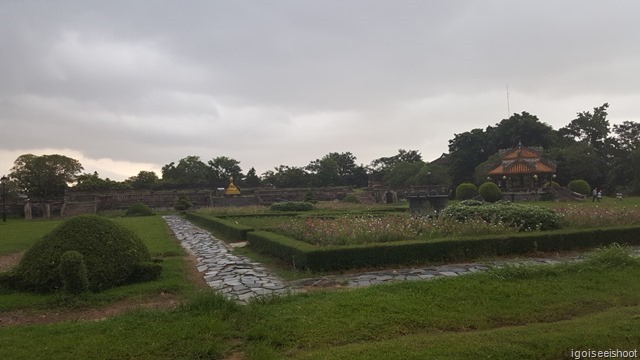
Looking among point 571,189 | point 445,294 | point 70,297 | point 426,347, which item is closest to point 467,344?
A: point 426,347

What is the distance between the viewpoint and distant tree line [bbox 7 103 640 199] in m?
41.8

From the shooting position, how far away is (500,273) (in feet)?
21.7

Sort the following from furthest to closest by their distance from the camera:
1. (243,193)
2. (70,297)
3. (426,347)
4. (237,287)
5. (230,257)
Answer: (243,193) → (230,257) → (237,287) → (70,297) → (426,347)

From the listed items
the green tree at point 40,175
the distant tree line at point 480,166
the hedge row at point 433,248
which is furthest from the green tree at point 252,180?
the hedge row at point 433,248

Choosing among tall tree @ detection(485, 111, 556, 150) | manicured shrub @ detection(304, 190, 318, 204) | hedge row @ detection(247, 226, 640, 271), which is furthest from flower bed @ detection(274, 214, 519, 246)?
tall tree @ detection(485, 111, 556, 150)

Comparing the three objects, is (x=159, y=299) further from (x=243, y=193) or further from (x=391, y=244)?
(x=243, y=193)

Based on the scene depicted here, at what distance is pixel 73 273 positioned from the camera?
21.2ft

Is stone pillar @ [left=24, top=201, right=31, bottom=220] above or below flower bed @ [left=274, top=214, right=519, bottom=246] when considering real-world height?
above

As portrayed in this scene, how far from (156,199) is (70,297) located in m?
37.9

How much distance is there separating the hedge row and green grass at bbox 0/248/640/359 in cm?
190

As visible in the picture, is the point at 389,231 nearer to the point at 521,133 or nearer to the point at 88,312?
the point at 88,312

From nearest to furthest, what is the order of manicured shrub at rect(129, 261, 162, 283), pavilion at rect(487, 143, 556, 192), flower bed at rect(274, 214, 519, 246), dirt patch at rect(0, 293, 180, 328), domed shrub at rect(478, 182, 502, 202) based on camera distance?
1. dirt patch at rect(0, 293, 180, 328)
2. manicured shrub at rect(129, 261, 162, 283)
3. flower bed at rect(274, 214, 519, 246)
4. domed shrub at rect(478, 182, 502, 202)
5. pavilion at rect(487, 143, 556, 192)

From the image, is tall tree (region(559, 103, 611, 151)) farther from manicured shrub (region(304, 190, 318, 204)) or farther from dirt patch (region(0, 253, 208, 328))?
dirt patch (region(0, 253, 208, 328))

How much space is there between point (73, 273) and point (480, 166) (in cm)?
4308
